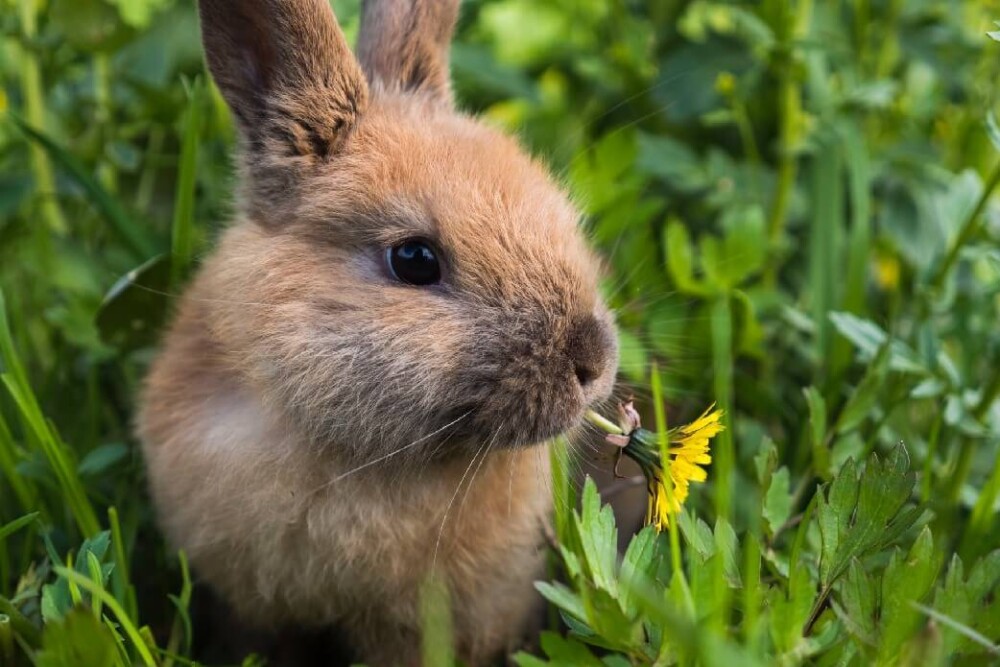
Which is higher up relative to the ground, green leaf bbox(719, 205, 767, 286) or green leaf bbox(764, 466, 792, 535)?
green leaf bbox(719, 205, 767, 286)

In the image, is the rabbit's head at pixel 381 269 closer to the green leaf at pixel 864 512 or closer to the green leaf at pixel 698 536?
the green leaf at pixel 698 536

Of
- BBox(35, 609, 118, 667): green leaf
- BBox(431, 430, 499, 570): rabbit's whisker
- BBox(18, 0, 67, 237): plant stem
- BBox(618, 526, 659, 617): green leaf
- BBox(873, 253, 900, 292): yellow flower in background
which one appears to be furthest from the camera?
BBox(873, 253, 900, 292): yellow flower in background

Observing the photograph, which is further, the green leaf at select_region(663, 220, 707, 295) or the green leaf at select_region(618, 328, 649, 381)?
the green leaf at select_region(663, 220, 707, 295)

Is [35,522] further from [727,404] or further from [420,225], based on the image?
[727,404]

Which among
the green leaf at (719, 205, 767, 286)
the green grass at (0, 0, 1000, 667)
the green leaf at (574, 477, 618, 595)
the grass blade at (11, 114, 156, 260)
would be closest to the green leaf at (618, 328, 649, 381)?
the green grass at (0, 0, 1000, 667)

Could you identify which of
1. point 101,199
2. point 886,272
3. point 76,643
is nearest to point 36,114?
point 101,199

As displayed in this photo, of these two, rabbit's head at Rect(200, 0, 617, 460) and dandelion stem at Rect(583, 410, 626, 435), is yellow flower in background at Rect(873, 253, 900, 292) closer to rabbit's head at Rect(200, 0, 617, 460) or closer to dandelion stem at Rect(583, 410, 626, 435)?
rabbit's head at Rect(200, 0, 617, 460)

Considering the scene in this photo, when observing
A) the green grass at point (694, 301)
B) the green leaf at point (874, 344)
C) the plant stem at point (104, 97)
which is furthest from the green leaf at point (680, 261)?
the plant stem at point (104, 97)

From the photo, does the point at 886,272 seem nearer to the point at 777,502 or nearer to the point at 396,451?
the point at 777,502
